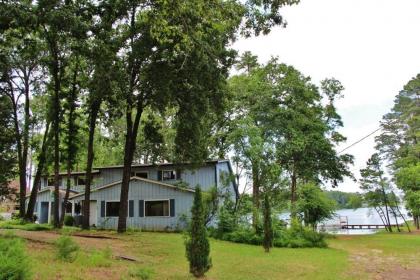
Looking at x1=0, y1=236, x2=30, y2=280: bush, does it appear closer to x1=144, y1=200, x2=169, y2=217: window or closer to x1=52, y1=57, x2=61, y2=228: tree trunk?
x1=52, y1=57, x2=61, y2=228: tree trunk

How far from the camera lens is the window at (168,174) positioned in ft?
93.2

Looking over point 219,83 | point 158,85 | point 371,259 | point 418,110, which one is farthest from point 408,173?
point 158,85

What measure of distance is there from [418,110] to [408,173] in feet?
45.2

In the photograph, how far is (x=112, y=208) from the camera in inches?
1084

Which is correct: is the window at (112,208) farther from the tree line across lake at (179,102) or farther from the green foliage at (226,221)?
the green foliage at (226,221)

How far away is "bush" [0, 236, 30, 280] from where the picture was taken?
485 centimetres

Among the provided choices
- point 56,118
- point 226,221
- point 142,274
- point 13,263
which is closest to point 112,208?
point 56,118

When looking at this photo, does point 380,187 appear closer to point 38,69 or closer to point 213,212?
point 213,212

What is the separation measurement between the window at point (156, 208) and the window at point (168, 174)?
2497mm

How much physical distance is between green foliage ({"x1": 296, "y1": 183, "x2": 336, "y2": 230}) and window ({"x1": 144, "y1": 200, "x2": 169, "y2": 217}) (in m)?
9.68

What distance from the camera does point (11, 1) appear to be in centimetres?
1120

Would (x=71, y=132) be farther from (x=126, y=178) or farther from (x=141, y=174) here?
(x=141, y=174)

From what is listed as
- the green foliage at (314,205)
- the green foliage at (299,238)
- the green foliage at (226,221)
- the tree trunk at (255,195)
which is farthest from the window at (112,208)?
the green foliage at (314,205)

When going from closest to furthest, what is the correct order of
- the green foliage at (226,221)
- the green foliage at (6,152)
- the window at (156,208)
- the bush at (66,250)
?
the bush at (66,250)
the green foliage at (6,152)
the green foliage at (226,221)
the window at (156,208)
